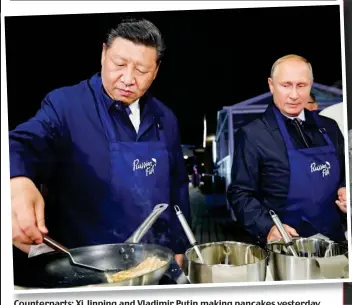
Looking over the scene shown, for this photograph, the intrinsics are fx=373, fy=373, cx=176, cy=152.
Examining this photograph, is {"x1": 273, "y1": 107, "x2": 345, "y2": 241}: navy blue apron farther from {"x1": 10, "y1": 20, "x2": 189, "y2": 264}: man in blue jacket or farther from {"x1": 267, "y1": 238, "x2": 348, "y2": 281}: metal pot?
{"x1": 10, "y1": 20, "x2": 189, "y2": 264}: man in blue jacket

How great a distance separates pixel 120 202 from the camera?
7.10 ft

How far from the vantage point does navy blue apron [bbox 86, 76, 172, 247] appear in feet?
7.06

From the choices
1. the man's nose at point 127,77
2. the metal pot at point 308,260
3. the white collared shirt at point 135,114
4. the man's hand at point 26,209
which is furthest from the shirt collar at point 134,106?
the metal pot at point 308,260

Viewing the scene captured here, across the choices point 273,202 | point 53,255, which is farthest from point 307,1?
point 53,255

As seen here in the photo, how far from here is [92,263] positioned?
2088mm

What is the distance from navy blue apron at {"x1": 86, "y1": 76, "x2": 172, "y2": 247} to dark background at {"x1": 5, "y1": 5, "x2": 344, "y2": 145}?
0.22m

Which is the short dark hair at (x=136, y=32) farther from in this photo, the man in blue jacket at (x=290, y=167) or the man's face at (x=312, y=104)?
the man's face at (x=312, y=104)

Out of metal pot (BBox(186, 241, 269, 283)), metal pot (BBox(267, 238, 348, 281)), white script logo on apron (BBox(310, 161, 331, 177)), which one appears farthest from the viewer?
white script logo on apron (BBox(310, 161, 331, 177))

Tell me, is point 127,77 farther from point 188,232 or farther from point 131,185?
point 188,232

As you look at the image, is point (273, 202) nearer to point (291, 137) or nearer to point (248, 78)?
point (291, 137)

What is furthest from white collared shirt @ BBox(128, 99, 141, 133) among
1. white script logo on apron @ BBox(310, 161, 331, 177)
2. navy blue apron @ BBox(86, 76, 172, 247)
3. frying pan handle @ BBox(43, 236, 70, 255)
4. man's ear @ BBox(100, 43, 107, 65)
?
white script logo on apron @ BBox(310, 161, 331, 177)

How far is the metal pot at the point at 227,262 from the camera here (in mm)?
1926

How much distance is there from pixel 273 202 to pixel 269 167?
21cm

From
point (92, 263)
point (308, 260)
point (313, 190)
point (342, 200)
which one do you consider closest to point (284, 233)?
point (308, 260)
